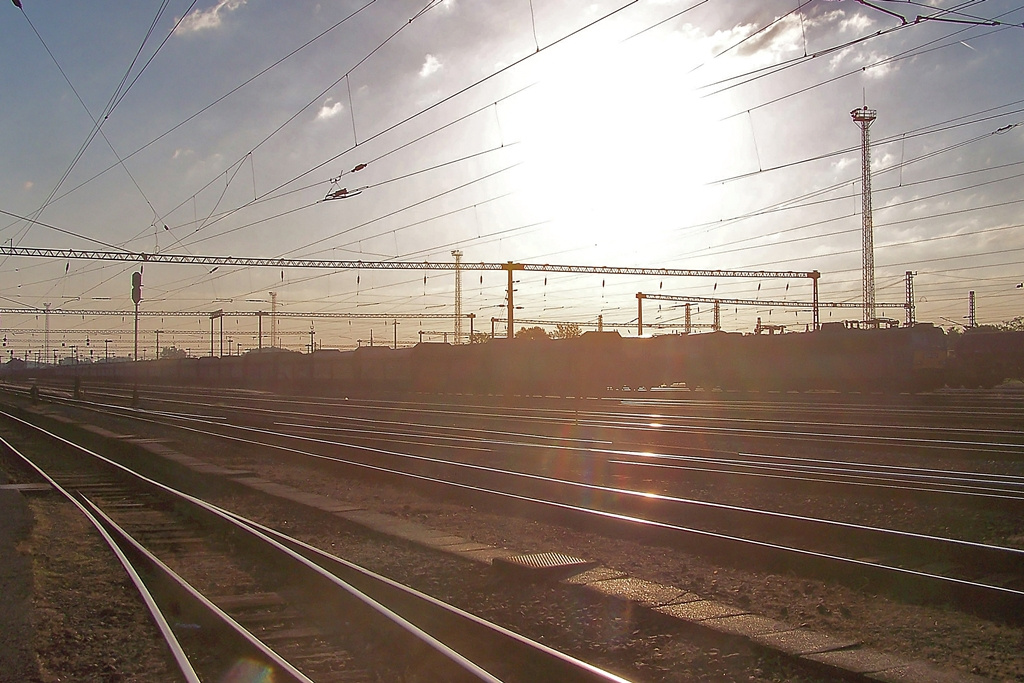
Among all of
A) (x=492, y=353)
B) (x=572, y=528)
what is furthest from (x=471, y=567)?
(x=492, y=353)

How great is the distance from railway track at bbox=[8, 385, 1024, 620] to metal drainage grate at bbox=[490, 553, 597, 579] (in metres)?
1.83

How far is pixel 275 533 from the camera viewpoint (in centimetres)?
1077

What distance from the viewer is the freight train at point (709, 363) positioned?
37469mm

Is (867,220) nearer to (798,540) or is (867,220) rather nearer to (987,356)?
(987,356)

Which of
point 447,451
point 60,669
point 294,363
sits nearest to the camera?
point 60,669

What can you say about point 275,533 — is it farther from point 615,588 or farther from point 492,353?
point 492,353

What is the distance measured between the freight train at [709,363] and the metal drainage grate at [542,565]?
89.0 feet

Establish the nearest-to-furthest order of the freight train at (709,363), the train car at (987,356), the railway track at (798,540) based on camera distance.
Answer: the railway track at (798,540), the freight train at (709,363), the train car at (987,356)

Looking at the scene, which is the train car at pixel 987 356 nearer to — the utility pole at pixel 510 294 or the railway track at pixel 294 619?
the utility pole at pixel 510 294

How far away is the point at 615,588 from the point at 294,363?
66091 millimetres

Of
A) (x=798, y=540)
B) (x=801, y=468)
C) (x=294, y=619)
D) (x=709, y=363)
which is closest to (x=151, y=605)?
(x=294, y=619)

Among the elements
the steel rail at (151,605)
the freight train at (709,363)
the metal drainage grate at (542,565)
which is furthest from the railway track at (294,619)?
the freight train at (709,363)

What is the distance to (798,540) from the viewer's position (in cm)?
988

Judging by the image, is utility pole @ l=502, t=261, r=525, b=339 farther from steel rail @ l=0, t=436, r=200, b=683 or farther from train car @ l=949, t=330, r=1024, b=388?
steel rail @ l=0, t=436, r=200, b=683
